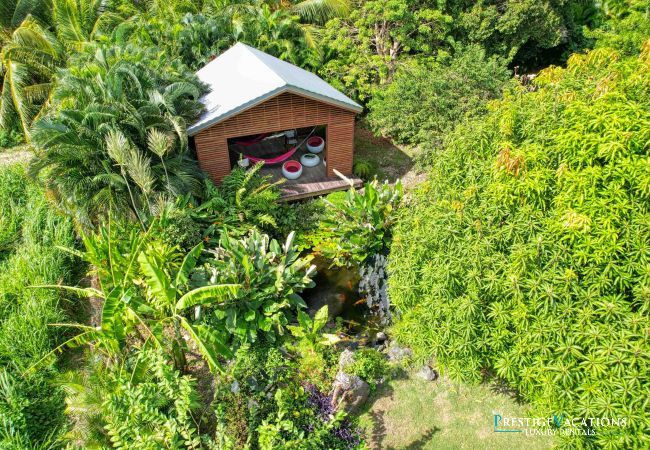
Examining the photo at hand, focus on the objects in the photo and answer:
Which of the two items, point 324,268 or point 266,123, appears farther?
point 266,123

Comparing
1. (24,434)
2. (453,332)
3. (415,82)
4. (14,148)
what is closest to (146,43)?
(14,148)

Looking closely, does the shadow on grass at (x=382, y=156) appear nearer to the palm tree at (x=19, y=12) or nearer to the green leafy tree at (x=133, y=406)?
the green leafy tree at (x=133, y=406)

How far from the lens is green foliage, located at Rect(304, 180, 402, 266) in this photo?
→ 11125mm

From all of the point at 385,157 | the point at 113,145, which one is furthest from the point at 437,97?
the point at 113,145

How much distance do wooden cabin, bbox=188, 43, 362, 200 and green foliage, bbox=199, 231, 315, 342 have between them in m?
3.72

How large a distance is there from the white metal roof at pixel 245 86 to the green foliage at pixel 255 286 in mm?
3983

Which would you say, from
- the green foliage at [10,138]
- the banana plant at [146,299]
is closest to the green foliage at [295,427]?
the banana plant at [146,299]

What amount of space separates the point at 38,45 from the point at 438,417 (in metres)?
19.0

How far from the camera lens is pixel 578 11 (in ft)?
75.3

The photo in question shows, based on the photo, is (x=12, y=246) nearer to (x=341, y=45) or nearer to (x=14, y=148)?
(x=14, y=148)

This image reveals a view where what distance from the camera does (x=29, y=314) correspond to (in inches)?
352

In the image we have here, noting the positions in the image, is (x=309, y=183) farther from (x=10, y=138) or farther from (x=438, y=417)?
(x=10, y=138)

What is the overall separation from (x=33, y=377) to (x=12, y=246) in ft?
15.7

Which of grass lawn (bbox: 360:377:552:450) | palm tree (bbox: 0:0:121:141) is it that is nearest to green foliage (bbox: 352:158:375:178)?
grass lawn (bbox: 360:377:552:450)
